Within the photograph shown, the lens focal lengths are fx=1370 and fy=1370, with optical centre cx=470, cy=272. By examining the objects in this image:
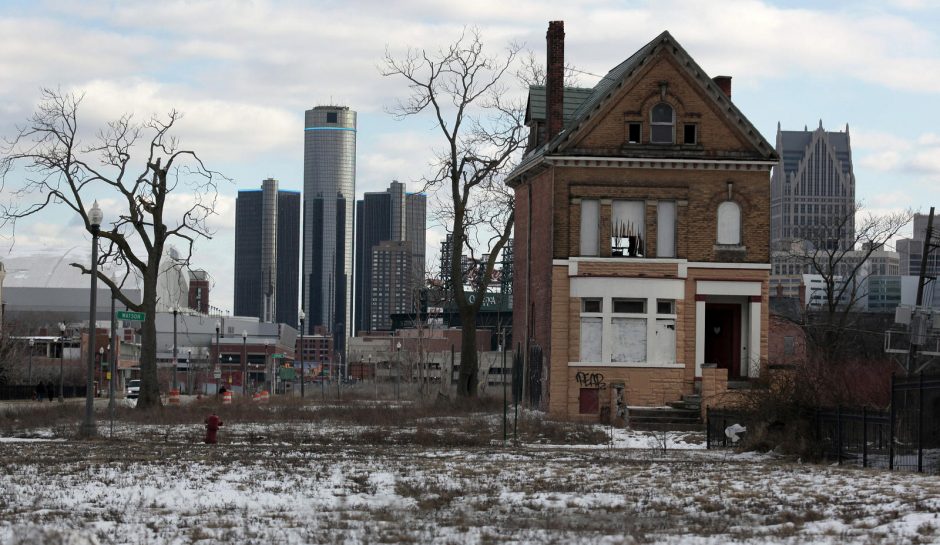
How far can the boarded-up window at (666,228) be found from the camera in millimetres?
49688

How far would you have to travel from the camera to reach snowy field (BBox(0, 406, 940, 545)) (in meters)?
15.3

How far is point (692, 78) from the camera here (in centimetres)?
4972

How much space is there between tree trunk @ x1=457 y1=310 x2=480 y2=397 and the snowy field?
97.8 feet

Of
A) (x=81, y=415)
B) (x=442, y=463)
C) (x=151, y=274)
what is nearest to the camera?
(x=442, y=463)

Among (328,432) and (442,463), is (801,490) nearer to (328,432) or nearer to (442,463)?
(442,463)

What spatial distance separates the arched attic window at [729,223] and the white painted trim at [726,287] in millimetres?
1484

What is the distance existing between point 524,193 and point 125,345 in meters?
109

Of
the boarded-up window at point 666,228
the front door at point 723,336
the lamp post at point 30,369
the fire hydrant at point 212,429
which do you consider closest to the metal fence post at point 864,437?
the fire hydrant at point 212,429

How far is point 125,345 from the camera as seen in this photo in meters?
156

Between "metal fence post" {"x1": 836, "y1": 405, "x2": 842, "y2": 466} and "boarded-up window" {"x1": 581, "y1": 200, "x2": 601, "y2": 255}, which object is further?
"boarded-up window" {"x1": 581, "y1": 200, "x2": 601, "y2": 255}

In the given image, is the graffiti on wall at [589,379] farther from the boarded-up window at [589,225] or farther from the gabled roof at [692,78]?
the gabled roof at [692,78]

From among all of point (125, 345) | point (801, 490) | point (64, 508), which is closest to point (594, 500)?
point (801, 490)

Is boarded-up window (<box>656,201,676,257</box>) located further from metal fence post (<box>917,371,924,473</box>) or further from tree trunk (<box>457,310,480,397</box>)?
metal fence post (<box>917,371,924,473</box>)

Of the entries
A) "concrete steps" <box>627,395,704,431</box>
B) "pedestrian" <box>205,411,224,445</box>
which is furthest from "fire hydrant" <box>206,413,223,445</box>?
"concrete steps" <box>627,395,704,431</box>
